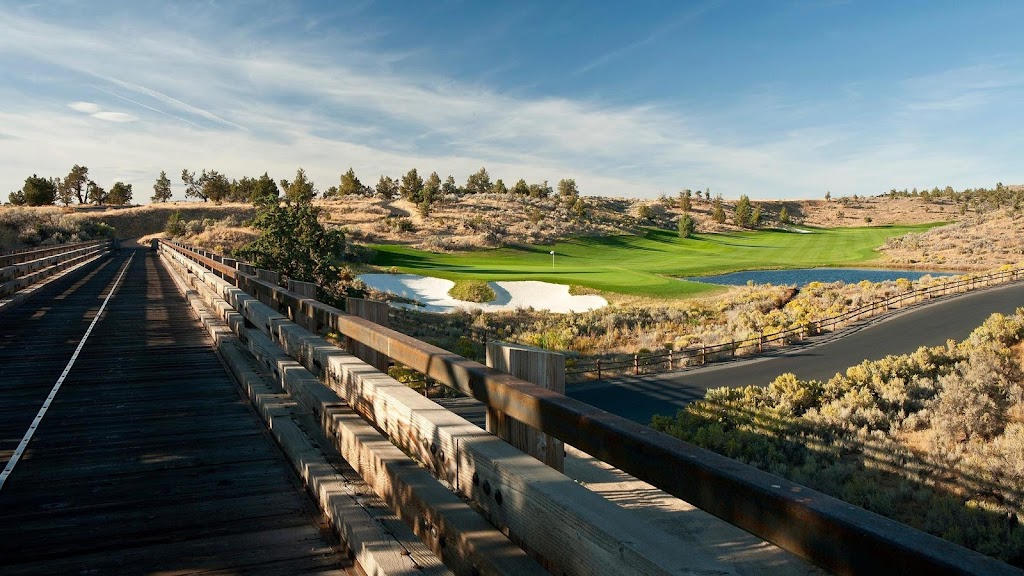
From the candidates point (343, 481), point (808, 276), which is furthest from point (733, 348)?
point (808, 276)

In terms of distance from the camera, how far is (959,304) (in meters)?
37.6

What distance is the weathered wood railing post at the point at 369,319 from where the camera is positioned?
5.06 m

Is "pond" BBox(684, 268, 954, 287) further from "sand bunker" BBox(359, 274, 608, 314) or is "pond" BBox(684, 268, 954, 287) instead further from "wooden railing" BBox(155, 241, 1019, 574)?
"wooden railing" BBox(155, 241, 1019, 574)

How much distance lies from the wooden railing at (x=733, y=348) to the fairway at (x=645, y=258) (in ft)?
46.4

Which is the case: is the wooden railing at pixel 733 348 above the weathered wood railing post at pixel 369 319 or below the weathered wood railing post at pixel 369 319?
below

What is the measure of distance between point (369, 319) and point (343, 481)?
1.57 m

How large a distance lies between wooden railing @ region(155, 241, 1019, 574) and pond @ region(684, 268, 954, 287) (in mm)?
61355

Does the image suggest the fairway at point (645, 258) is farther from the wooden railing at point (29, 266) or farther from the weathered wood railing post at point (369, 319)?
the weathered wood railing post at point (369, 319)

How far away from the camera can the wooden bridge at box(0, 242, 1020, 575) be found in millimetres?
1798

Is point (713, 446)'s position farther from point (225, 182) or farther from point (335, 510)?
point (225, 182)

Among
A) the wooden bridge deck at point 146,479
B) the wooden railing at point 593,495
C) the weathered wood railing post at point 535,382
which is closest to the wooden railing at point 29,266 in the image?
the wooden bridge deck at point 146,479

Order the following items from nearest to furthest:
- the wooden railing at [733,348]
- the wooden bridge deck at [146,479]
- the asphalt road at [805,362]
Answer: the wooden bridge deck at [146,479] < the asphalt road at [805,362] < the wooden railing at [733,348]

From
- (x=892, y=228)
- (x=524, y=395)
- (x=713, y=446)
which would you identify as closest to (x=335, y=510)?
(x=524, y=395)

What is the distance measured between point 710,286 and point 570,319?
18954 mm
